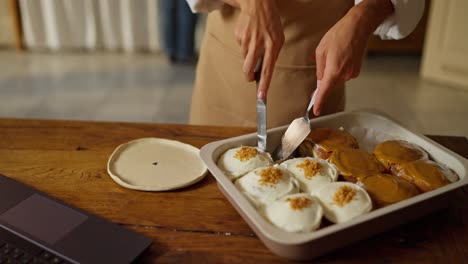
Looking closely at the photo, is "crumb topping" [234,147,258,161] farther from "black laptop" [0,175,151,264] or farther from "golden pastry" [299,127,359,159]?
"black laptop" [0,175,151,264]

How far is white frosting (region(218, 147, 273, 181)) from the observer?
0.83m

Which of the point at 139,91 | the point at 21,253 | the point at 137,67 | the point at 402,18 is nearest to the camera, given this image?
the point at 21,253

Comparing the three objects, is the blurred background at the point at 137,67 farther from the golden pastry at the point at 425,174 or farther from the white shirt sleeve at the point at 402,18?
the golden pastry at the point at 425,174

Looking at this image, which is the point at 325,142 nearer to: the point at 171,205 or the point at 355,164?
the point at 355,164

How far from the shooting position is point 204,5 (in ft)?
3.70

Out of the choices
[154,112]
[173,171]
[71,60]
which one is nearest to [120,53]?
[71,60]

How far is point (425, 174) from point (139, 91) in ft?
7.31

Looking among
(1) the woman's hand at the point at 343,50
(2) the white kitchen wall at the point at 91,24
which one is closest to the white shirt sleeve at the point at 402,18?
(1) the woman's hand at the point at 343,50

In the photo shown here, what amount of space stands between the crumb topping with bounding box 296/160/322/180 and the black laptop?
0.27m

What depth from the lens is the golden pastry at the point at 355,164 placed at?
0.83m

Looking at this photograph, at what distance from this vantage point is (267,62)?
3.01 ft

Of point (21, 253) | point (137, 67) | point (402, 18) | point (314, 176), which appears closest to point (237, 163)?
point (314, 176)

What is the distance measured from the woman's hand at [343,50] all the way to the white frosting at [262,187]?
16cm

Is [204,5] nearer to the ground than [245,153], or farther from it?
farther from it
